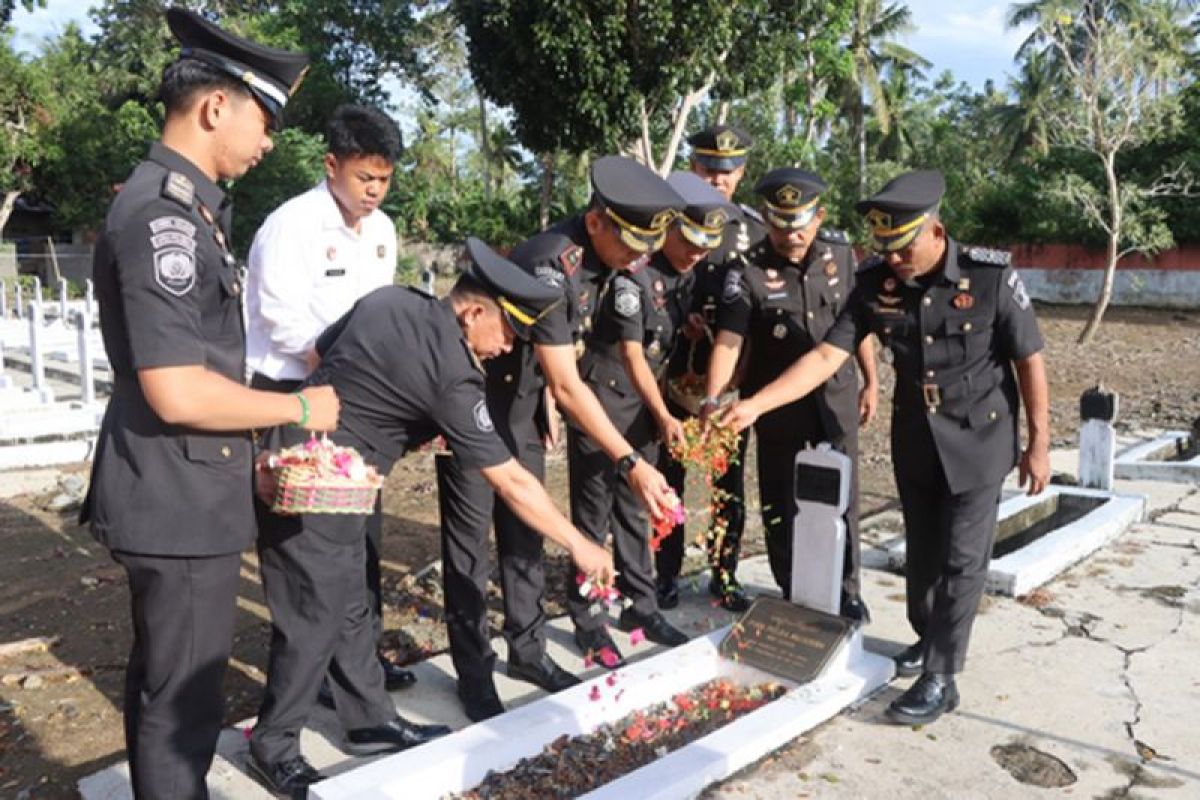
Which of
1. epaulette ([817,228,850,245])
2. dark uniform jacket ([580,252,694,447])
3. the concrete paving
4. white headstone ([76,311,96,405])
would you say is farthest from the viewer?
white headstone ([76,311,96,405])

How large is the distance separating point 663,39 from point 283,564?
10.8m

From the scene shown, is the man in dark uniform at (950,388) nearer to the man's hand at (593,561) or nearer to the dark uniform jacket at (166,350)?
the man's hand at (593,561)

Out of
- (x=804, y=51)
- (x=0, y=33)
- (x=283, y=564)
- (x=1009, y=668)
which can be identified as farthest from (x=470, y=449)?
(x=0, y=33)

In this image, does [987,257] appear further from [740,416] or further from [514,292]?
[514,292]

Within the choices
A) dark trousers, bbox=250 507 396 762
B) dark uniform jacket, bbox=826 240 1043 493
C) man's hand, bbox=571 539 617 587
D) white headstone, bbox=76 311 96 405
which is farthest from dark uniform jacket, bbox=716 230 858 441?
white headstone, bbox=76 311 96 405

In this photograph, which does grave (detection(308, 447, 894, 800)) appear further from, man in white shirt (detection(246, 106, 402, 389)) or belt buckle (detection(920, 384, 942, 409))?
man in white shirt (detection(246, 106, 402, 389))

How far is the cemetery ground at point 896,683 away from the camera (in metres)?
3.33

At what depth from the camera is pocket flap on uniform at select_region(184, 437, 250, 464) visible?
2447 mm

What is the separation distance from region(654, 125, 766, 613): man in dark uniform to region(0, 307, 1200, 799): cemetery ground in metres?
0.34

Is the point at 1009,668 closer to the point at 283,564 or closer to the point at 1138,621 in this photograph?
the point at 1138,621

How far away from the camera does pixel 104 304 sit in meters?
2.34

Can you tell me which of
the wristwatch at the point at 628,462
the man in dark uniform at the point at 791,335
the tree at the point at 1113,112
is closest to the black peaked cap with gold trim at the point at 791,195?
the man in dark uniform at the point at 791,335

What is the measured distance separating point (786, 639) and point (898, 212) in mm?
1760

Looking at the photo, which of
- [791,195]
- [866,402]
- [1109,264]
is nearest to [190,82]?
[791,195]
